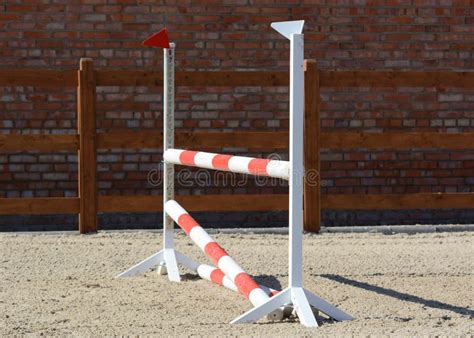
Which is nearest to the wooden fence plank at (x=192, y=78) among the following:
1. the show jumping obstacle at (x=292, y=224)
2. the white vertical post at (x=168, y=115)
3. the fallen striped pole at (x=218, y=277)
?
the white vertical post at (x=168, y=115)

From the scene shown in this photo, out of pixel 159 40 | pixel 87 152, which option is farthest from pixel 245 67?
pixel 159 40

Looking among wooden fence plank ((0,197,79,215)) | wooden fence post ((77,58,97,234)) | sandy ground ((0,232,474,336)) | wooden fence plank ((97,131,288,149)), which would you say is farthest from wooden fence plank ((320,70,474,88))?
wooden fence plank ((0,197,79,215))

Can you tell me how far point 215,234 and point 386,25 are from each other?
2880mm

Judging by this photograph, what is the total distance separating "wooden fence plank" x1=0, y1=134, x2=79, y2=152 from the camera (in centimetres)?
739

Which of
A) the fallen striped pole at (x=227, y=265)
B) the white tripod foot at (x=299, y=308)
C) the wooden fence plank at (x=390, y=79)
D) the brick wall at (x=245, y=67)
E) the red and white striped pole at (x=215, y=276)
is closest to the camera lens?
the white tripod foot at (x=299, y=308)

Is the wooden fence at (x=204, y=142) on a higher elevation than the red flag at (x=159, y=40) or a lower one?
lower

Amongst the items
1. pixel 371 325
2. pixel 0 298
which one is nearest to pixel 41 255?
pixel 0 298

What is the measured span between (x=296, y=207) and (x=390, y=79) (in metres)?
3.85

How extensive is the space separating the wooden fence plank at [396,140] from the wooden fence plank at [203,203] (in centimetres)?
65

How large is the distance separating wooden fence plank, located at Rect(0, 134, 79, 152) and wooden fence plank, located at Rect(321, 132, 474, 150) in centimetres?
213

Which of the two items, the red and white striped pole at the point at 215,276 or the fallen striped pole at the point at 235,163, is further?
the red and white striped pole at the point at 215,276

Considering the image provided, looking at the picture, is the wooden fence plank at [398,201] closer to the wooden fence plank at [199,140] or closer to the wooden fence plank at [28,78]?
the wooden fence plank at [199,140]

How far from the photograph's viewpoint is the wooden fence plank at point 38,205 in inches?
293

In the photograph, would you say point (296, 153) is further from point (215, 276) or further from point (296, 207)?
point (215, 276)
